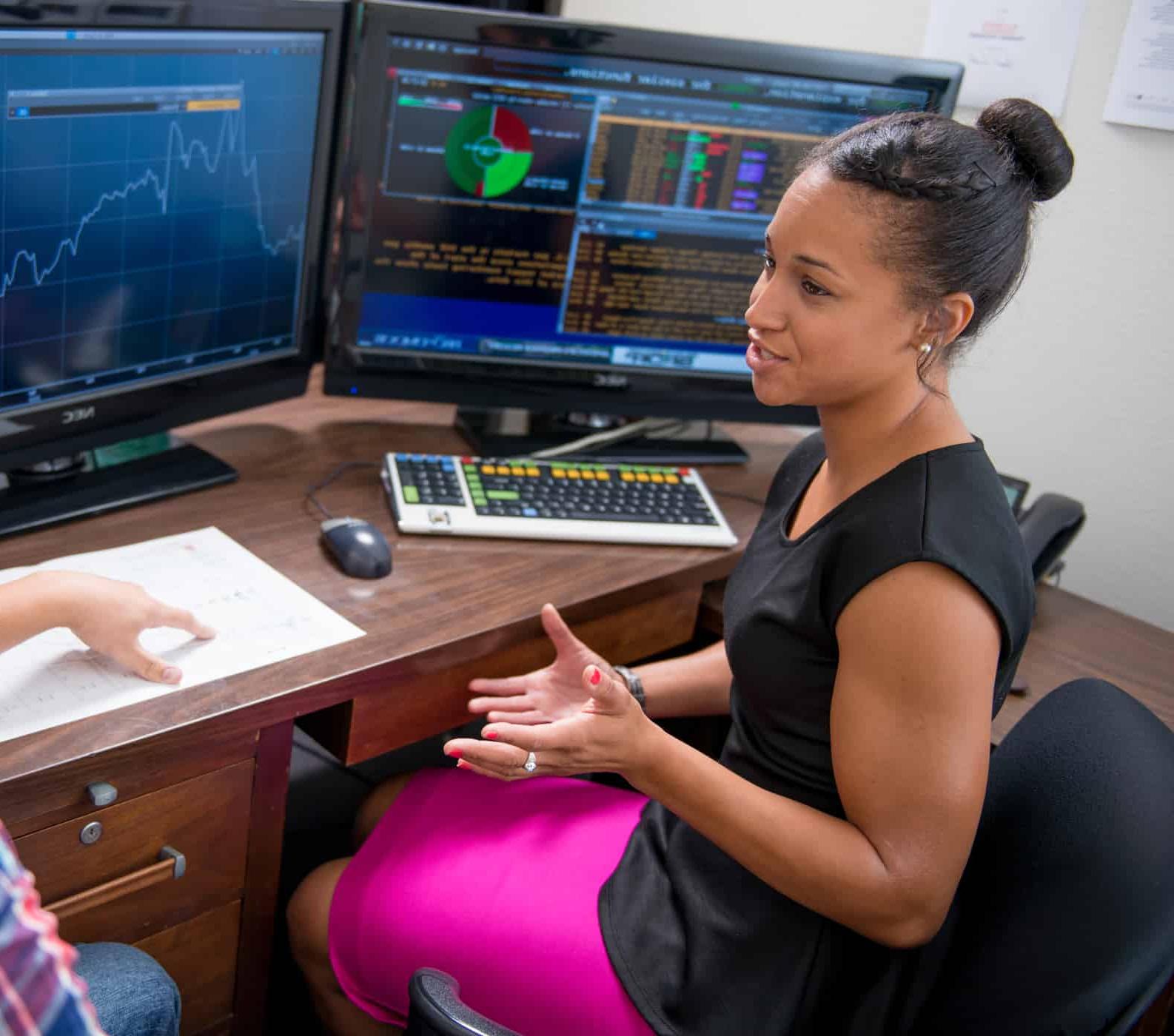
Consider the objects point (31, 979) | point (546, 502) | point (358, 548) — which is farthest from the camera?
point (546, 502)

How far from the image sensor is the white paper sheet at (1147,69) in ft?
5.29

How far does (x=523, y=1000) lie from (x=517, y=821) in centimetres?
20

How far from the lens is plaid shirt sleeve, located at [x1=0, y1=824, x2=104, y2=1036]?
512 millimetres

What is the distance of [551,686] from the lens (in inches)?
49.9

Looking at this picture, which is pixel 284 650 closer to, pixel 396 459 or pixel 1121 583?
pixel 396 459

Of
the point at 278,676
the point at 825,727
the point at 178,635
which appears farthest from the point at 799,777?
the point at 178,635

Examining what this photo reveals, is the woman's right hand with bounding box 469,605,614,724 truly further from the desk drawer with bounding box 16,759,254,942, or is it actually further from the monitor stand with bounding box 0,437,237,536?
the monitor stand with bounding box 0,437,237,536

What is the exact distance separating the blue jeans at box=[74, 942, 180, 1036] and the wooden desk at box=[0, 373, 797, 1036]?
5 cm

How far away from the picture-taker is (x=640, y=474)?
5.16 feet

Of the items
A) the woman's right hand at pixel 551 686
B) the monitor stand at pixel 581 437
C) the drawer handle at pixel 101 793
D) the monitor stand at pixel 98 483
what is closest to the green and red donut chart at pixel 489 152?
the monitor stand at pixel 581 437

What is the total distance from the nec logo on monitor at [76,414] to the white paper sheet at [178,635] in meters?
0.17

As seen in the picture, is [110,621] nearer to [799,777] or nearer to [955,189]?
[799,777]

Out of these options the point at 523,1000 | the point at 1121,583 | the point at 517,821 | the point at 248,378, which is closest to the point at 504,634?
the point at 517,821

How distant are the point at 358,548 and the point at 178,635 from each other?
21 cm
